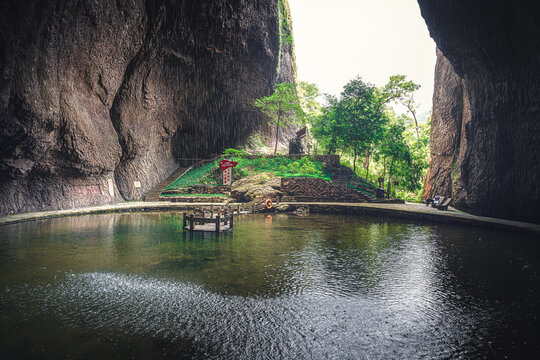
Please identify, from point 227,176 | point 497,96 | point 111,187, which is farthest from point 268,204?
point 497,96

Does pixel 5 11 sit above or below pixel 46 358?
above

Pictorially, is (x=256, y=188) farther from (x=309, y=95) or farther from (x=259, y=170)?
(x=309, y=95)

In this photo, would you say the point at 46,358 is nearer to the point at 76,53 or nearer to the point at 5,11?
the point at 5,11

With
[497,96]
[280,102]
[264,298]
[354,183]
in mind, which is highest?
[280,102]

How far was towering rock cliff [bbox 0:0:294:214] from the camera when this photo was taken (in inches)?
547

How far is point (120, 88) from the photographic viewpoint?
2283 centimetres

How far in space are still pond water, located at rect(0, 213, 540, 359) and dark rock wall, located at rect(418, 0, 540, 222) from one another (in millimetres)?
5428

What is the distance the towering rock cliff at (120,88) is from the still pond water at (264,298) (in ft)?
23.1

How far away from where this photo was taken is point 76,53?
17016 mm

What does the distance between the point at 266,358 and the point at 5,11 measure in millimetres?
15555

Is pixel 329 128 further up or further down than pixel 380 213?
further up

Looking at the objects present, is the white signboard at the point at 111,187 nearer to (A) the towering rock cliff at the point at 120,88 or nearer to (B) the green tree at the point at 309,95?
(A) the towering rock cliff at the point at 120,88

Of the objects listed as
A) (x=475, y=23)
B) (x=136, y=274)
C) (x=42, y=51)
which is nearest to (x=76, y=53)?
(x=42, y=51)

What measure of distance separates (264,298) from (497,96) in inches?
615
